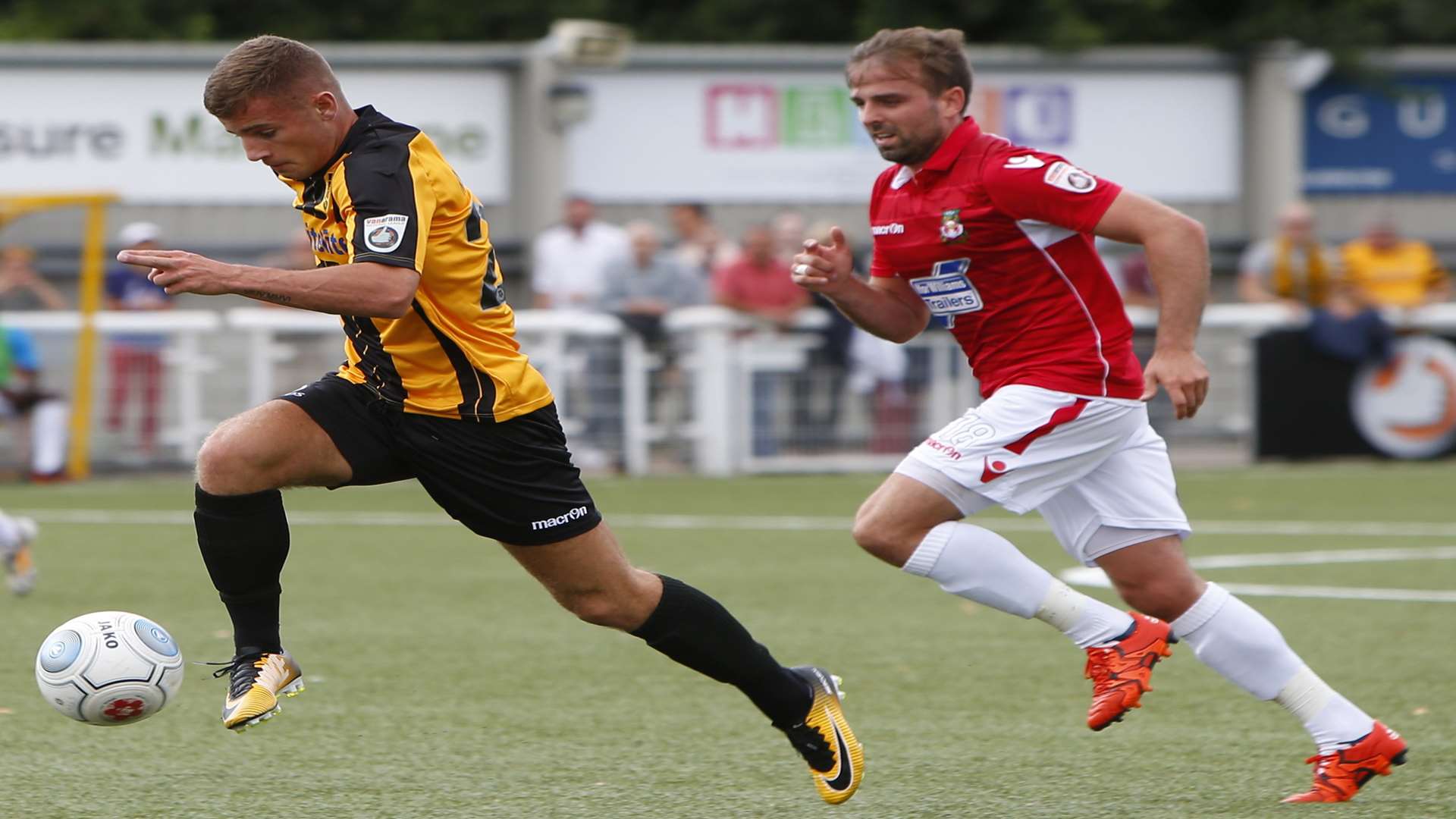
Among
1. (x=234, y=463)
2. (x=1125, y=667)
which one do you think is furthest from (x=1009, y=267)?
(x=234, y=463)

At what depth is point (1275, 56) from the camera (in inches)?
834

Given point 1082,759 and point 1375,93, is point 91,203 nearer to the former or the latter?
point 1082,759

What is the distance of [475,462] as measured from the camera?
192 inches

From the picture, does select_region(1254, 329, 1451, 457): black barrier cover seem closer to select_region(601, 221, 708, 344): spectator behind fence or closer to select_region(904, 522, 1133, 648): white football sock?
select_region(601, 221, 708, 344): spectator behind fence

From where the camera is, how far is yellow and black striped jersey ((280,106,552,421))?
15.1ft

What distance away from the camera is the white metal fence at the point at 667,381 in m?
14.7

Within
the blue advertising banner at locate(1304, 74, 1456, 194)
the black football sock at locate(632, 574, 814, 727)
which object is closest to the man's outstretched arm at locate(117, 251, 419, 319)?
the black football sock at locate(632, 574, 814, 727)

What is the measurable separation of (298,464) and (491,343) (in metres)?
0.52

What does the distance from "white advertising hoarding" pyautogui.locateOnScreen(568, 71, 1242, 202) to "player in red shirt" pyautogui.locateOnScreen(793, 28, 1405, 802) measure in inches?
561

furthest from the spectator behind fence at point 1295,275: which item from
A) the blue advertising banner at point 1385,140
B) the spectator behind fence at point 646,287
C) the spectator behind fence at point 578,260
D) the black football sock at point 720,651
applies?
the black football sock at point 720,651

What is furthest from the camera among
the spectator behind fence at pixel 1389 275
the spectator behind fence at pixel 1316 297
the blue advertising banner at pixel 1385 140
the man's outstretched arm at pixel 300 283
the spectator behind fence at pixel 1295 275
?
the blue advertising banner at pixel 1385 140

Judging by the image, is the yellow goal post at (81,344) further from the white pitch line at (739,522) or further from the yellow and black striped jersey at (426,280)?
the yellow and black striped jersey at (426,280)

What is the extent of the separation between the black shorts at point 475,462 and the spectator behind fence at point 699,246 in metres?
10.2

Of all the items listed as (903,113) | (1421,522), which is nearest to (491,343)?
(903,113)
